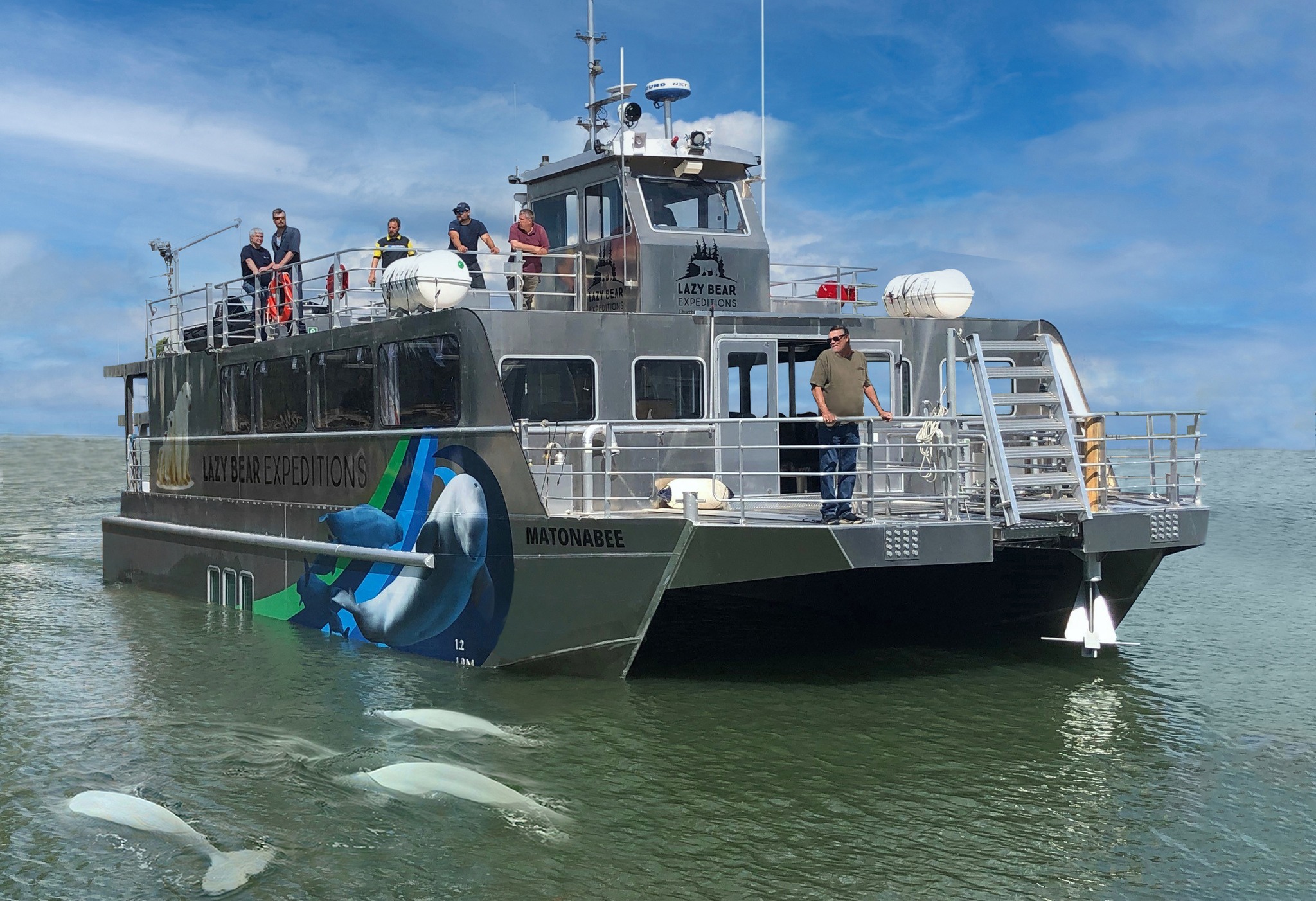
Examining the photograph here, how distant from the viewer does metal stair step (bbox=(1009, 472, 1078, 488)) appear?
411 inches

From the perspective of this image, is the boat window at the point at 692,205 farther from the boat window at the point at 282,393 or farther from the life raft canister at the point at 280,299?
the life raft canister at the point at 280,299

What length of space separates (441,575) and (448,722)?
207 centimetres

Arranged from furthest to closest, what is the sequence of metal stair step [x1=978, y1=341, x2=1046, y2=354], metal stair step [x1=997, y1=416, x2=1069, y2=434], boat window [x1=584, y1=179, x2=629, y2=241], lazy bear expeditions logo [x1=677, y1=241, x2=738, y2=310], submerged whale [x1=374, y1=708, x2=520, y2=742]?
boat window [x1=584, y1=179, x2=629, y2=241] < lazy bear expeditions logo [x1=677, y1=241, x2=738, y2=310] < metal stair step [x1=978, y1=341, x2=1046, y2=354] < metal stair step [x1=997, y1=416, x2=1069, y2=434] < submerged whale [x1=374, y1=708, x2=520, y2=742]

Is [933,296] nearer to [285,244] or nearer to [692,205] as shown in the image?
[692,205]

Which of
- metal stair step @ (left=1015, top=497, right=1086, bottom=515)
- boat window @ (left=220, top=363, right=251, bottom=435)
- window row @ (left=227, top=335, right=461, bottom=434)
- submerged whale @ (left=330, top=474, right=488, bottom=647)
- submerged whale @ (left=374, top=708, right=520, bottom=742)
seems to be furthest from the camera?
boat window @ (left=220, top=363, right=251, bottom=435)

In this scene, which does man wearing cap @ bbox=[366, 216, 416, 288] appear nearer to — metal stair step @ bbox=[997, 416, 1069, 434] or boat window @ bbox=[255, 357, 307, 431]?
boat window @ bbox=[255, 357, 307, 431]

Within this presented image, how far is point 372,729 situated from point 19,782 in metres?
2.50

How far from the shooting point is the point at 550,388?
1168 centimetres

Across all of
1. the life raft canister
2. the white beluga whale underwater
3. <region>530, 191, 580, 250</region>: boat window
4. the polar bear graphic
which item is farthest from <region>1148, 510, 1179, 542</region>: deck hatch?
the polar bear graphic

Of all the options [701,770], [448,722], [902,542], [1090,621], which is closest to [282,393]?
[448,722]

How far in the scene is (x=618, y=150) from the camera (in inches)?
507

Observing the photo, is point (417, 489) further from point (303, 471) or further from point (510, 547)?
point (303, 471)

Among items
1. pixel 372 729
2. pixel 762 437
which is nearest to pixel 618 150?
pixel 762 437

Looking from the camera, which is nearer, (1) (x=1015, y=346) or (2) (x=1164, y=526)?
(2) (x=1164, y=526)
